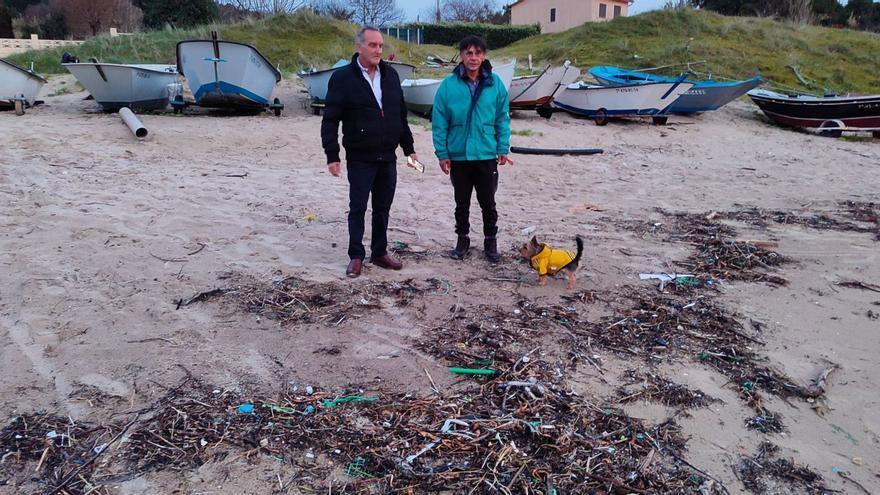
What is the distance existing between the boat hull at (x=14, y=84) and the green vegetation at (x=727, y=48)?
15335mm

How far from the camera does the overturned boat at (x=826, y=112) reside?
13.1 m

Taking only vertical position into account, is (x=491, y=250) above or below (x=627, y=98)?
below

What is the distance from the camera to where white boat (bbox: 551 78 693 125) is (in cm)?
1313

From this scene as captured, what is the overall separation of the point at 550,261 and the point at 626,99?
10.1 meters

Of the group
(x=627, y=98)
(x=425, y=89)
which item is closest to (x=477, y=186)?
(x=425, y=89)

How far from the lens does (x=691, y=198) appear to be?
773 centimetres

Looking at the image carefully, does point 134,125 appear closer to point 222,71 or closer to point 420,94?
point 222,71

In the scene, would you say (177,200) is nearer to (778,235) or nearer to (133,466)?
(133,466)

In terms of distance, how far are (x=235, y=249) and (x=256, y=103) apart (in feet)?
24.2

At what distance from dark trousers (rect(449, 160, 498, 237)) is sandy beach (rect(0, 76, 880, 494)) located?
1.13 feet

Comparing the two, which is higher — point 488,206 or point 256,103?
point 256,103

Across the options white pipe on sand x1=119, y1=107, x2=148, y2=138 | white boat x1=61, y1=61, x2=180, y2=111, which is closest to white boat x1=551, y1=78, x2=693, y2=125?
white boat x1=61, y1=61, x2=180, y2=111

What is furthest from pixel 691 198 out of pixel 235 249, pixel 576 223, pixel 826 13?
pixel 826 13

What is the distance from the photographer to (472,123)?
15.2 feet
